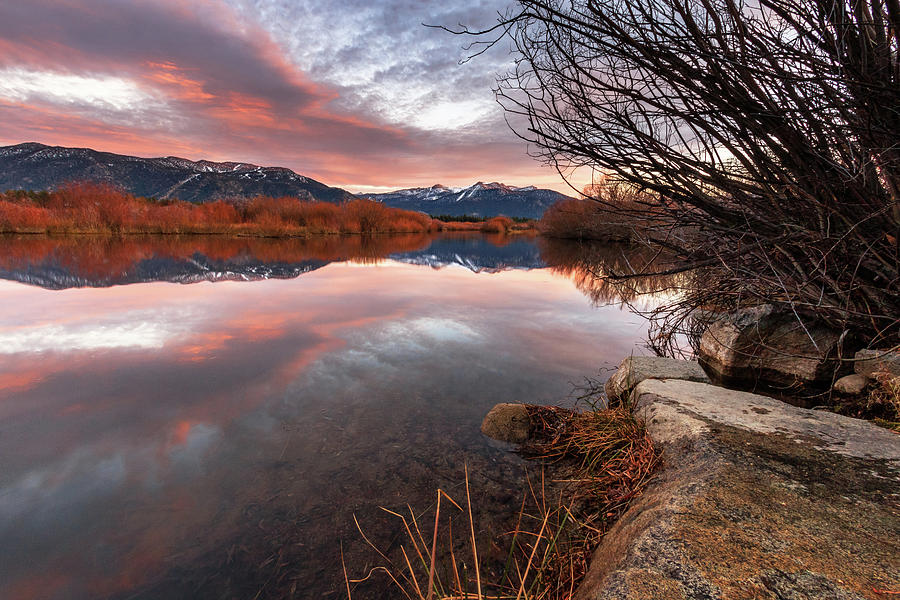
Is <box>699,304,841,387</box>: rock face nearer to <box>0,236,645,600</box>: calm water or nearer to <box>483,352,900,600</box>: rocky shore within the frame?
<box>0,236,645,600</box>: calm water

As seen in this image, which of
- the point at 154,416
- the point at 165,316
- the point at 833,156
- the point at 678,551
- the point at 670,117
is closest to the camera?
the point at 678,551

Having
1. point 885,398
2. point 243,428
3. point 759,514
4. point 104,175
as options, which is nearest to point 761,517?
point 759,514

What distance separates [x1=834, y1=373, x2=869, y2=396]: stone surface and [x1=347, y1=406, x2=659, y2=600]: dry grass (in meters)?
1.67

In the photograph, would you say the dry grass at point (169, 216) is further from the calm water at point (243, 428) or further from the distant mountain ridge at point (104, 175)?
the distant mountain ridge at point (104, 175)

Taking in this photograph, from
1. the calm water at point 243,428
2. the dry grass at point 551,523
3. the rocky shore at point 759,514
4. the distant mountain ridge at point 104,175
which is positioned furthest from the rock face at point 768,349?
the distant mountain ridge at point 104,175

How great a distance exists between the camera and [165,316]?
5.88 m

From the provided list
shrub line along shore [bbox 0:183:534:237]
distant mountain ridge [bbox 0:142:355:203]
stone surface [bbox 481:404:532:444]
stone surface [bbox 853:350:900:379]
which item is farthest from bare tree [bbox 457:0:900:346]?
distant mountain ridge [bbox 0:142:355:203]

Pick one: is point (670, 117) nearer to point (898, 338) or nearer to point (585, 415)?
point (585, 415)

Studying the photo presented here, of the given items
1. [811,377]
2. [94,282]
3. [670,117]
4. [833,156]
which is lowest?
[94,282]

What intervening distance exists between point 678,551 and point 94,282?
11.6m

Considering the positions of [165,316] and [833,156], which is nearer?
[833,156]

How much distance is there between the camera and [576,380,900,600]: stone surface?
3.01 feet

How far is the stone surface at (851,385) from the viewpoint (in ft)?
8.79

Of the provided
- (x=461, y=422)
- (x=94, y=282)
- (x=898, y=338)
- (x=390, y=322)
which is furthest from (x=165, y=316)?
(x=898, y=338)
